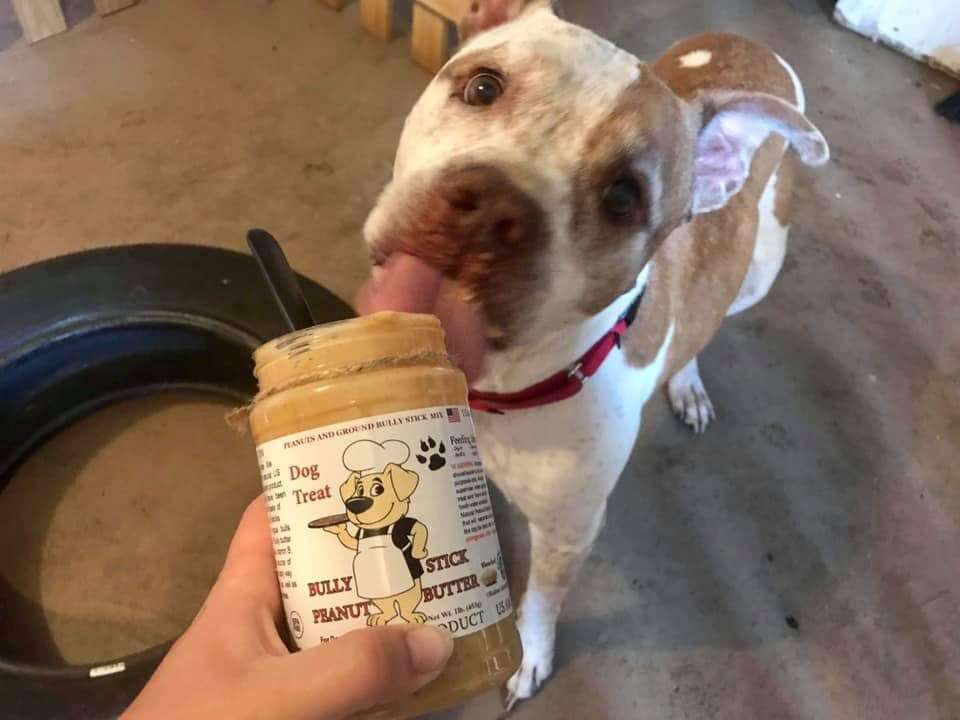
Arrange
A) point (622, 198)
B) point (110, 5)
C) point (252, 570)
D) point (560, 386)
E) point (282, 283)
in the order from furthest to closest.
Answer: point (110, 5), point (560, 386), point (622, 198), point (282, 283), point (252, 570)

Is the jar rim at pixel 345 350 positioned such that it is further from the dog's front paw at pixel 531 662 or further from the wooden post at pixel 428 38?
the wooden post at pixel 428 38

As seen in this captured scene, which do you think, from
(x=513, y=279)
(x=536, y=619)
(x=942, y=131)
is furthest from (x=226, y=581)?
(x=942, y=131)

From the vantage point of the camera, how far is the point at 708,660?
2146 mm

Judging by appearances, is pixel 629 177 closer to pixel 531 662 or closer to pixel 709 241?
pixel 709 241

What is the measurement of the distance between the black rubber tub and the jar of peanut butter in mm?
1274

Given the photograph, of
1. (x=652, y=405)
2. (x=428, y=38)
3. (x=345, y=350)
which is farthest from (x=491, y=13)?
(x=428, y=38)

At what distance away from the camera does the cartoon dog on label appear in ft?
2.56

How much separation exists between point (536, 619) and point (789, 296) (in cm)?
157

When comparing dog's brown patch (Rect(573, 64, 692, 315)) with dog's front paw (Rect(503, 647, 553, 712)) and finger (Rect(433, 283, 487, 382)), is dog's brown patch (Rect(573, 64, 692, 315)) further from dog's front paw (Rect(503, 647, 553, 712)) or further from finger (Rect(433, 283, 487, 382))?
dog's front paw (Rect(503, 647, 553, 712))

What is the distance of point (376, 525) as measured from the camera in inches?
30.7

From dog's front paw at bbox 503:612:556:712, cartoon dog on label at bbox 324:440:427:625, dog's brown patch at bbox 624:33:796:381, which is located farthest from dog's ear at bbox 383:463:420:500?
dog's front paw at bbox 503:612:556:712

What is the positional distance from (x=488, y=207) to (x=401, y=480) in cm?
44

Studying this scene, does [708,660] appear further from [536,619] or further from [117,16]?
[117,16]

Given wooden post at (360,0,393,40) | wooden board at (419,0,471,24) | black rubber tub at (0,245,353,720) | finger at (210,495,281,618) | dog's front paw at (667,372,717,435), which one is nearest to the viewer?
finger at (210,495,281,618)
